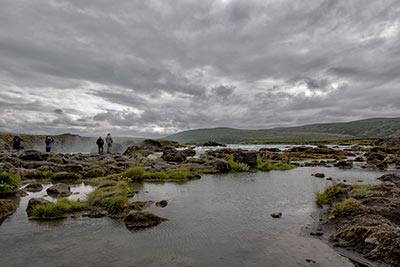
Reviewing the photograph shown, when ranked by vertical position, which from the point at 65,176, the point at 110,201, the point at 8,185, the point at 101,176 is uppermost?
the point at 8,185

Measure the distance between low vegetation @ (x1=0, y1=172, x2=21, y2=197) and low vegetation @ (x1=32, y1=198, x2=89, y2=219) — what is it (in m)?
5.02

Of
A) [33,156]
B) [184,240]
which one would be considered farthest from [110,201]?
[33,156]

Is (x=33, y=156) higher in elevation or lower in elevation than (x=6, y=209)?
higher

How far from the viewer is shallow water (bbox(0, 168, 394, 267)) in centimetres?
788

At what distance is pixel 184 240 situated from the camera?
946cm

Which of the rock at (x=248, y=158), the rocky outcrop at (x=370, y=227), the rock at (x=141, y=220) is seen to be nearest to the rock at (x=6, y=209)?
the rock at (x=141, y=220)

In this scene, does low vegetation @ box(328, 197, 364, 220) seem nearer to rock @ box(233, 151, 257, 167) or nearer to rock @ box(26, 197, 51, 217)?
rock @ box(26, 197, 51, 217)

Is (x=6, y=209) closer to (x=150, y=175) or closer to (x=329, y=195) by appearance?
(x=150, y=175)

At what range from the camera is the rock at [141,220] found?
1089 centimetres

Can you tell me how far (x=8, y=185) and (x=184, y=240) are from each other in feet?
40.2

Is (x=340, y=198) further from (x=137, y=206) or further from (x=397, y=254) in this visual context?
(x=137, y=206)

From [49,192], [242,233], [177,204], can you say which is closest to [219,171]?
[177,204]

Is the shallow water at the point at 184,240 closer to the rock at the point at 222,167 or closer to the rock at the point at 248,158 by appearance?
the rock at the point at 222,167

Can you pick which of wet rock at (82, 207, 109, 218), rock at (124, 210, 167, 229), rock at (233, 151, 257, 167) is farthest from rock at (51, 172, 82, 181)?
rock at (233, 151, 257, 167)
